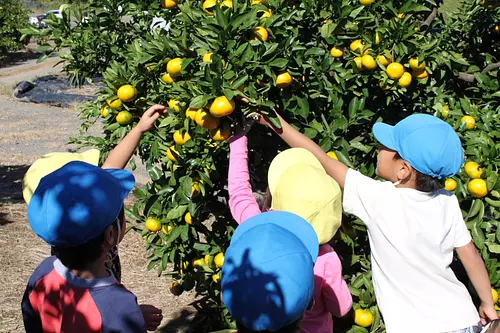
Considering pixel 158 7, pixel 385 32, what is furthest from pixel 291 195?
pixel 158 7

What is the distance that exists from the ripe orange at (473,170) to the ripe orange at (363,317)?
71 cm

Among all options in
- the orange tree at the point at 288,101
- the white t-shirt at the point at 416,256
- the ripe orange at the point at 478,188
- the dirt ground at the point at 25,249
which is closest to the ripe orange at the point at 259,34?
the orange tree at the point at 288,101

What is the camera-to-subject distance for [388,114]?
2725 mm

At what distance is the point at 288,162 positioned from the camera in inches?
76.5

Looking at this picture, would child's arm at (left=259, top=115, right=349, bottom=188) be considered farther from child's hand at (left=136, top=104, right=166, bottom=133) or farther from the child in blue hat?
the child in blue hat

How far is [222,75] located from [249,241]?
0.76 metres

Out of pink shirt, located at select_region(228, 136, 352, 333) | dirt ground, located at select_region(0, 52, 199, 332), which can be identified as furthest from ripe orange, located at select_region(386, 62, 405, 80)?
dirt ground, located at select_region(0, 52, 199, 332)

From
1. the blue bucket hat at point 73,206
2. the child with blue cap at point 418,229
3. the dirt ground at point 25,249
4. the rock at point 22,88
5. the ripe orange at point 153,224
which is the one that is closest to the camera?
the blue bucket hat at point 73,206

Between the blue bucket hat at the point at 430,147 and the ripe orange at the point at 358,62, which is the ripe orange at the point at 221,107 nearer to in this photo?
the blue bucket hat at the point at 430,147

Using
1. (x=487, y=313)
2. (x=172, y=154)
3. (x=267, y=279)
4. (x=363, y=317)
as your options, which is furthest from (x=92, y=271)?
(x=487, y=313)

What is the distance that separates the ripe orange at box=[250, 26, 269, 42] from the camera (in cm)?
210

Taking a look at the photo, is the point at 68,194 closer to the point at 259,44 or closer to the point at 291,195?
the point at 291,195

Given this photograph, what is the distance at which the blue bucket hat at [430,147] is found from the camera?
1937 millimetres

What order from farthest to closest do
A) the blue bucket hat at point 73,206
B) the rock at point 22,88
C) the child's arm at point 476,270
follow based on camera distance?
1. the rock at point 22,88
2. the child's arm at point 476,270
3. the blue bucket hat at point 73,206
